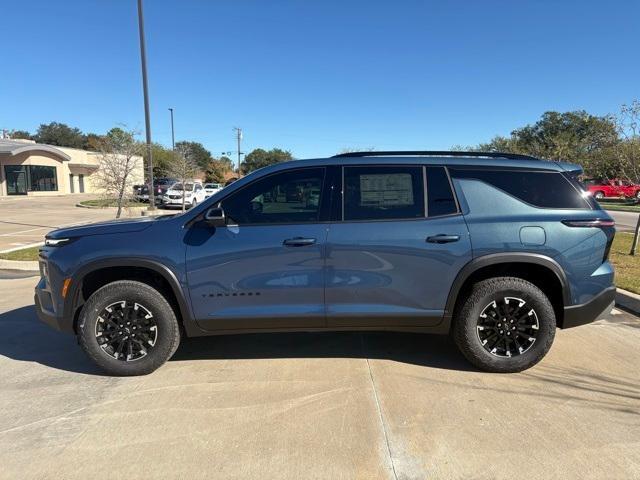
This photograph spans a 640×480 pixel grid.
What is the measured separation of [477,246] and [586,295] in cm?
105

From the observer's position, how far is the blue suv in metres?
4.01

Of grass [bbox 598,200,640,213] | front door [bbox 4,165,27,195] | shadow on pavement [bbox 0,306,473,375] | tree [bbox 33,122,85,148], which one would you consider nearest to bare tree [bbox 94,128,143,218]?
shadow on pavement [bbox 0,306,473,375]

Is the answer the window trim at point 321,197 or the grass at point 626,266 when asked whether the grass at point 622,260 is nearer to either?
the grass at point 626,266

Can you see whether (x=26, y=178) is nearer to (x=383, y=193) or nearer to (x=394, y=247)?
(x=383, y=193)

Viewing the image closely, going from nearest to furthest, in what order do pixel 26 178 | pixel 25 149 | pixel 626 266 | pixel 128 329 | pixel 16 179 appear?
pixel 128 329, pixel 626 266, pixel 25 149, pixel 16 179, pixel 26 178

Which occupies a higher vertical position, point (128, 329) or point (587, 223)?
point (587, 223)

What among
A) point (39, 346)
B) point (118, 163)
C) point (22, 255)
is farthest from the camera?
point (118, 163)

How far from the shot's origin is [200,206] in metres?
4.13

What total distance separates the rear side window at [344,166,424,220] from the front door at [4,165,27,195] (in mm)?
45414

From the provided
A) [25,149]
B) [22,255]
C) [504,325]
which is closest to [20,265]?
[22,255]

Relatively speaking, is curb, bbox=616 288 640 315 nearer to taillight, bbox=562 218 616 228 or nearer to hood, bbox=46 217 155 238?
taillight, bbox=562 218 616 228

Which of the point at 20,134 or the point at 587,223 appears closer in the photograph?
the point at 587,223

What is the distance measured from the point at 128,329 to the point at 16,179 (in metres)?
44.9

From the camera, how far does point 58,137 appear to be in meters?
94.9
